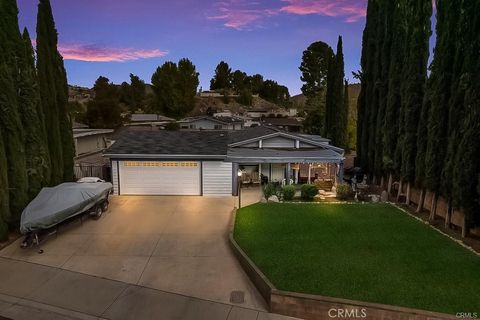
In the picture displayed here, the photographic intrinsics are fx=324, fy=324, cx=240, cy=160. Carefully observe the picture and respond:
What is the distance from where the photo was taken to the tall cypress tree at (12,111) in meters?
13.2

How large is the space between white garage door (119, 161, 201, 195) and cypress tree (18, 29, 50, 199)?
213 inches

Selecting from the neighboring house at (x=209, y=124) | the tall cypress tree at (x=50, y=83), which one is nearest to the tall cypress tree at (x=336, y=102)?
the neighboring house at (x=209, y=124)

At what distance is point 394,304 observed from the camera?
8.06 meters

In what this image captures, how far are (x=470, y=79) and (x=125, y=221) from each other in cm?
1608

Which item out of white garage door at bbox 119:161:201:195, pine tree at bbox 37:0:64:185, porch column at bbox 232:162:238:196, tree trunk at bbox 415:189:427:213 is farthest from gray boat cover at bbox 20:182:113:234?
tree trunk at bbox 415:189:427:213

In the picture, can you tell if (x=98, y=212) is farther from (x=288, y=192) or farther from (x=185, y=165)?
(x=288, y=192)

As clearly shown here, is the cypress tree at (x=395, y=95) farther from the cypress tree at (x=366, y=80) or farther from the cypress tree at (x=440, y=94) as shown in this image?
the cypress tree at (x=440, y=94)

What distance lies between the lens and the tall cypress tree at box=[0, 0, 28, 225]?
43.3ft

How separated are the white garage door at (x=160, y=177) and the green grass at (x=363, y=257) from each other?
5499 mm

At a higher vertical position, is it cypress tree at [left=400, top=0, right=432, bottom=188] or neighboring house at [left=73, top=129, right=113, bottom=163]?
cypress tree at [left=400, top=0, right=432, bottom=188]

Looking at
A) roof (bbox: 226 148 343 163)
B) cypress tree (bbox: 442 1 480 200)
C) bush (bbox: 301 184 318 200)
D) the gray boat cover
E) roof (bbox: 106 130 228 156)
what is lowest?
bush (bbox: 301 184 318 200)

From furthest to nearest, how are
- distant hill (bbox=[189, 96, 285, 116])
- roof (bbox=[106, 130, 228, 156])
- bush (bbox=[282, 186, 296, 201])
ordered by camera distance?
1. distant hill (bbox=[189, 96, 285, 116])
2. roof (bbox=[106, 130, 228, 156])
3. bush (bbox=[282, 186, 296, 201])

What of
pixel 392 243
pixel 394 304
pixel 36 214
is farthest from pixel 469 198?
pixel 36 214

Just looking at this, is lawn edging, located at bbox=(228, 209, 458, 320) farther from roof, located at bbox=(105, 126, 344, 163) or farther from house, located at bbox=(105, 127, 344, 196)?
roof, located at bbox=(105, 126, 344, 163)
